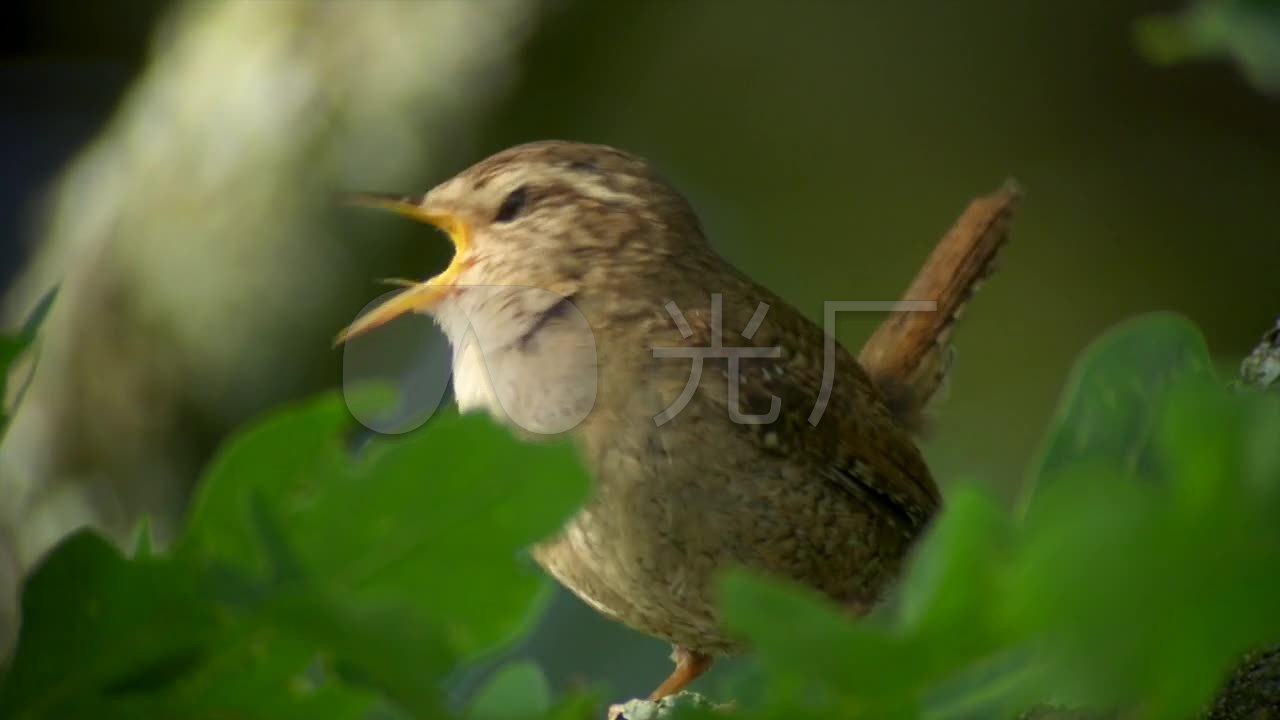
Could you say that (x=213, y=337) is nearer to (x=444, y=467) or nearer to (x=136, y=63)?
(x=136, y=63)

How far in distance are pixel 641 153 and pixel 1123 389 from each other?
318 cm

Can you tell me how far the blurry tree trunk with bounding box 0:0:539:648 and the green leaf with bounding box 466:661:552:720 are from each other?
2.86 m

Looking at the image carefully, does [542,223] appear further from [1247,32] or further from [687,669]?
[1247,32]

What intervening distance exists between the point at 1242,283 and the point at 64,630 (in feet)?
11.4

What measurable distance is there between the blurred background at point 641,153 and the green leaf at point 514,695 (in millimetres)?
2651

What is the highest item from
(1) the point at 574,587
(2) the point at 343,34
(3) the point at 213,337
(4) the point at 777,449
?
(2) the point at 343,34

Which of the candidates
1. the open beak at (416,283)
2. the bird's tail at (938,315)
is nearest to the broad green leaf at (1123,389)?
the open beak at (416,283)

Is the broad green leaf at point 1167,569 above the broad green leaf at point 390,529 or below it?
above

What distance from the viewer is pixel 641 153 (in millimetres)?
3658

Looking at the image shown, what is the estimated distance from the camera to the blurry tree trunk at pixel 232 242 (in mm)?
3303

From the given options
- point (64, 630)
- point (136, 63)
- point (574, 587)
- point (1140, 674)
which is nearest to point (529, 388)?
point (574, 587)

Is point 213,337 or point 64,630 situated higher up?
point 64,630

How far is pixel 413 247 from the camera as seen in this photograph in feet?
11.3

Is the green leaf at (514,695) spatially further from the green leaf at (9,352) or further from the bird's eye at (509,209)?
the bird's eye at (509,209)
